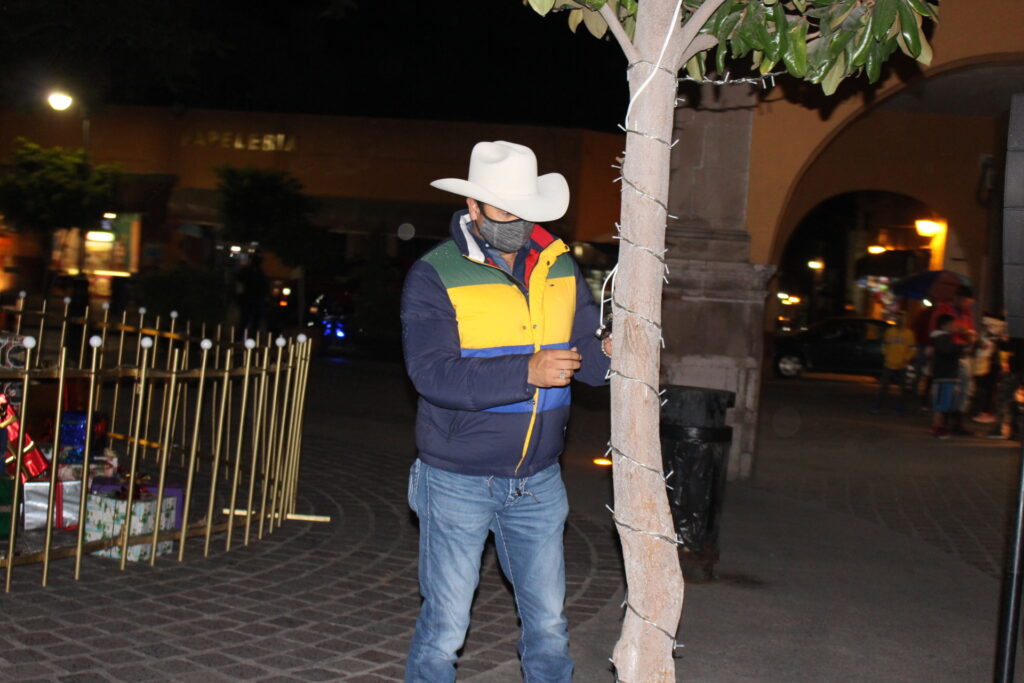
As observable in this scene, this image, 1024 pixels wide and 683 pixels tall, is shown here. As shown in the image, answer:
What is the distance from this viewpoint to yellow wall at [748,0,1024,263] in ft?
32.8

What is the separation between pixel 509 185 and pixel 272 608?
116 inches

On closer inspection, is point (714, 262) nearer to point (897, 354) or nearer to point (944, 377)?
point (944, 377)

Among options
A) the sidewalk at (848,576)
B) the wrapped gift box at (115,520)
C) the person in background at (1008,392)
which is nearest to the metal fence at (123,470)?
the wrapped gift box at (115,520)

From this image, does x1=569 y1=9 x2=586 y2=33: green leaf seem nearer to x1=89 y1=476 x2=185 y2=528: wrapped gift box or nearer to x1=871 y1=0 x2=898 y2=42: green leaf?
x1=871 y1=0 x2=898 y2=42: green leaf

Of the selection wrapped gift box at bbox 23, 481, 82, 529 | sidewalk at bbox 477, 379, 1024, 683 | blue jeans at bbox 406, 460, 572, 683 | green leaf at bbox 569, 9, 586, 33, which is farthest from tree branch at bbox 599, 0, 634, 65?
wrapped gift box at bbox 23, 481, 82, 529

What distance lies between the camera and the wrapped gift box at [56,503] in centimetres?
638

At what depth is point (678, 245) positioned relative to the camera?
9.74 meters

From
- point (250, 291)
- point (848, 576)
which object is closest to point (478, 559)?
point (848, 576)

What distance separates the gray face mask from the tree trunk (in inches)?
29.9

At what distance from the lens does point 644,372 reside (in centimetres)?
286

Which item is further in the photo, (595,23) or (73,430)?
(73,430)

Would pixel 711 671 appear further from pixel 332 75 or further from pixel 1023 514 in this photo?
pixel 332 75

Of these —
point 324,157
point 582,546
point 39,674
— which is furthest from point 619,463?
point 324,157

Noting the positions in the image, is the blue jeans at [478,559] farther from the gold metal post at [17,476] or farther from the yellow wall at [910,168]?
the yellow wall at [910,168]
